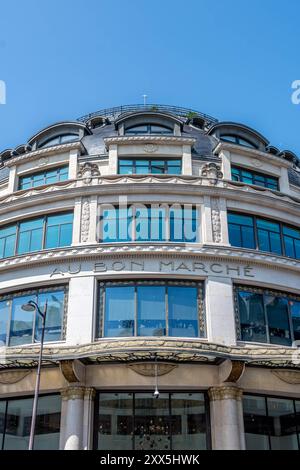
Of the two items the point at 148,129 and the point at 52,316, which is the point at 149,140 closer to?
the point at 148,129

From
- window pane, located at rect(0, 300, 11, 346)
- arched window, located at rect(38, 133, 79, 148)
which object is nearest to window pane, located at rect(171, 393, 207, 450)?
window pane, located at rect(0, 300, 11, 346)

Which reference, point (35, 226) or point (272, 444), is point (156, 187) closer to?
point (35, 226)

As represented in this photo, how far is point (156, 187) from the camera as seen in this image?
81.4 ft

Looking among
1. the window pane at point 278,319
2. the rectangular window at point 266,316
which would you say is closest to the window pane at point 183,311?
the rectangular window at point 266,316

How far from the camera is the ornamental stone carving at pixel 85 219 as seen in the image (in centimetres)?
2395

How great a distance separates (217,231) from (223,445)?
30.6 ft

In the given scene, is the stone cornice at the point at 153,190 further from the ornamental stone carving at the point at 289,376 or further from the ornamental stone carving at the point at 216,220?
the ornamental stone carving at the point at 289,376

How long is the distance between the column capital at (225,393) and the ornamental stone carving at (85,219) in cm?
868

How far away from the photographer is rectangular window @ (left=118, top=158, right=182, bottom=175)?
27.0 m

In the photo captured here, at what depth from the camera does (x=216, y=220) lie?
24562 mm

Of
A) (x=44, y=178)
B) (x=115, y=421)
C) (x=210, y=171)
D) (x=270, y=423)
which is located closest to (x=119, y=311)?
(x=115, y=421)

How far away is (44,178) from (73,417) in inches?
528
